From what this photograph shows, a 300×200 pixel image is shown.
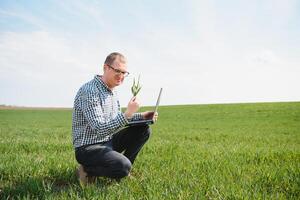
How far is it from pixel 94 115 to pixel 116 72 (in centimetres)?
65

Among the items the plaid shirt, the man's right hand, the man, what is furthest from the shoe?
the man's right hand

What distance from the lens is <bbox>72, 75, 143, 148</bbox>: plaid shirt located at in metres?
4.45

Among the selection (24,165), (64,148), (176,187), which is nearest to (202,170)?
(176,187)

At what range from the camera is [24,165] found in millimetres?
5754

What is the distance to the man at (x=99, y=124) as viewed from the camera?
4524mm

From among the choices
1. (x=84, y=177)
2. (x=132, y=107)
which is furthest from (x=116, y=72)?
(x=84, y=177)

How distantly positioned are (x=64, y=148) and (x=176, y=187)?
4885mm

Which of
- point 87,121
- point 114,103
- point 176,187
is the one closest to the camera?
point 176,187

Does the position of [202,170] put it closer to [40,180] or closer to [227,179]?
[227,179]

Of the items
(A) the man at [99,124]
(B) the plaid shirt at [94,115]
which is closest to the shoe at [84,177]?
(A) the man at [99,124]

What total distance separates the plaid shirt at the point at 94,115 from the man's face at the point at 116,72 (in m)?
0.17

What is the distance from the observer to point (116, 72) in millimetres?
4699

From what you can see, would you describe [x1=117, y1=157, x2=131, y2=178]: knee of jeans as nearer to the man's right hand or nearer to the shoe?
the shoe

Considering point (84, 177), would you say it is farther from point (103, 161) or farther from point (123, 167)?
point (123, 167)
